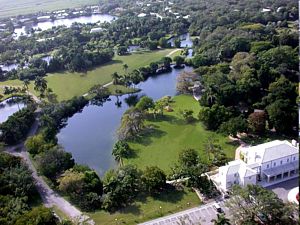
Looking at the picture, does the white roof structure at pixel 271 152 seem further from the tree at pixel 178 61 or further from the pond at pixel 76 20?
the pond at pixel 76 20

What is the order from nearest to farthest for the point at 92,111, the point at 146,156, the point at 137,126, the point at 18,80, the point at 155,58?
the point at 146,156 < the point at 137,126 < the point at 92,111 < the point at 18,80 < the point at 155,58

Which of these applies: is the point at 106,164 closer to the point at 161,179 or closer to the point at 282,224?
the point at 161,179

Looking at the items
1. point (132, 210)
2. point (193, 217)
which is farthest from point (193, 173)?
point (132, 210)

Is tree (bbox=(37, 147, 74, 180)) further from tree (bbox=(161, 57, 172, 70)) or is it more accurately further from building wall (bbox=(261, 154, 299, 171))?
tree (bbox=(161, 57, 172, 70))

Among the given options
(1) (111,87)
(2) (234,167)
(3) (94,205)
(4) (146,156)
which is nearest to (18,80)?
(1) (111,87)

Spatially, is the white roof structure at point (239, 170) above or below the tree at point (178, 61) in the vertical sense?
above

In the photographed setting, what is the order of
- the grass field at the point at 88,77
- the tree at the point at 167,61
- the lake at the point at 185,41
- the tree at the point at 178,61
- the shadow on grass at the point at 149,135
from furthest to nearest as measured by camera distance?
the lake at the point at 185,41 → the tree at the point at 178,61 → the tree at the point at 167,61 → the grass field at the point at 88,77 → the shadow on grass at the point at 149,135

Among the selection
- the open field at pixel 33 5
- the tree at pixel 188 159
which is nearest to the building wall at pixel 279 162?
the tree at pixel 188 159

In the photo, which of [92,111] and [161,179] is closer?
[161,179]
